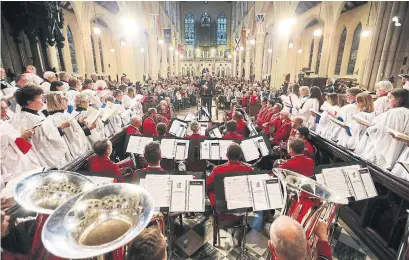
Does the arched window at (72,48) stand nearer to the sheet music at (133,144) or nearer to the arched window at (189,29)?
the sheet music at (133,144)

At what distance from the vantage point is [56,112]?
11.8 feet

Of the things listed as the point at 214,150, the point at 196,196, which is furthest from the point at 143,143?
the point at 196,196

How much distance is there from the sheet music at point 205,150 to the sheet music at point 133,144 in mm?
1175

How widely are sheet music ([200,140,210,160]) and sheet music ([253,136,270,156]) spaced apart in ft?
2.95

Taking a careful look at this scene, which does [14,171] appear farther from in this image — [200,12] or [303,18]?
[200,12]

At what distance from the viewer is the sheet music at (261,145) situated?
12.7 ft

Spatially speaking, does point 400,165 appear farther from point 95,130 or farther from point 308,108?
point 95,130

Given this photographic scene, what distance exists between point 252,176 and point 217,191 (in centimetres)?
46

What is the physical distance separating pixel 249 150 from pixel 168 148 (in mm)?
1486

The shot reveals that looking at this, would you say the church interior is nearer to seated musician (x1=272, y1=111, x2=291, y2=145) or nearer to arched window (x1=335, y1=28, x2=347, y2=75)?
seated musician (x1=272, y1=111, x2=291, y2=145)

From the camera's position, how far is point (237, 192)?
2.47m

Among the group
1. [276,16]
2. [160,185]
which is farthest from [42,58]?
[276,16]

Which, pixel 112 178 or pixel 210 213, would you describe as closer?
→ pixel 112 178

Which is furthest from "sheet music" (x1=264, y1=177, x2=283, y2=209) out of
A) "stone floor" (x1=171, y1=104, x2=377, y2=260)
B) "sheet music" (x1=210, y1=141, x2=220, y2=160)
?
"sheet music" (x1=210, y1=141, x2=220, y2=160)
